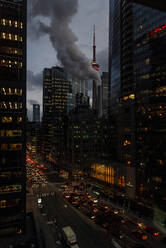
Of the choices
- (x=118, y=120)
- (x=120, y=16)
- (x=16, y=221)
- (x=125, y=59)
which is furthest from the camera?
(x=120, y=16)

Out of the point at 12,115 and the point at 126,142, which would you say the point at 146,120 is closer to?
the point at 126,142

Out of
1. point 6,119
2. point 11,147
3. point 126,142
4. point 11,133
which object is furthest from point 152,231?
point 6,119

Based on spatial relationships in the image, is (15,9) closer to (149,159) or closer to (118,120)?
(118,120)

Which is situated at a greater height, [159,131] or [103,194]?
[159,131]

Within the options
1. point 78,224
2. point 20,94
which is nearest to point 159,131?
point 78,224

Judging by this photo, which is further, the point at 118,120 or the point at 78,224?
the point at 118,120

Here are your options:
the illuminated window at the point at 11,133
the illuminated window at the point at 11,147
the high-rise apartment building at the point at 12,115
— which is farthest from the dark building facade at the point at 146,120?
the illuminated window at the point at 11,133
